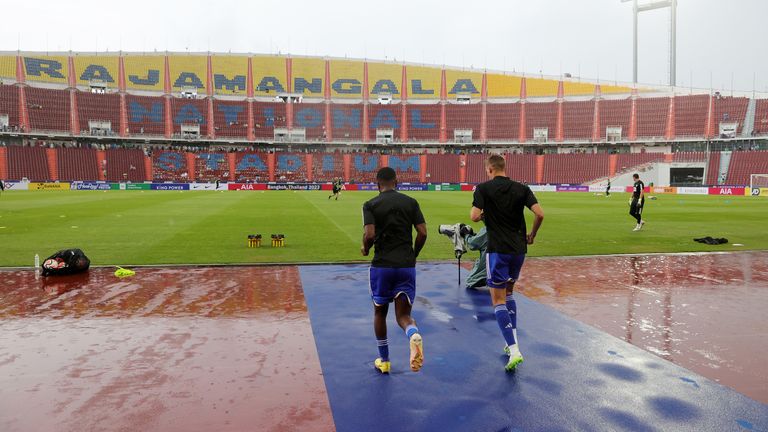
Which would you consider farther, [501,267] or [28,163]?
[28,163]

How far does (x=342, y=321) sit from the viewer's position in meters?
7.59

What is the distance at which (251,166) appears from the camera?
77.9 m

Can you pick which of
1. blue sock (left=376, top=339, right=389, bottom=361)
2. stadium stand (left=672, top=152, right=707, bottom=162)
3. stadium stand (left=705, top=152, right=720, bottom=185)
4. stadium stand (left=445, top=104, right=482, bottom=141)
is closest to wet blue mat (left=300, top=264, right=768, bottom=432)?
blue sock (left=376, top=339, right=389, bottom=361)

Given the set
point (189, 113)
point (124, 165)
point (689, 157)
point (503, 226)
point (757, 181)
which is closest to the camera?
point (503, 226)

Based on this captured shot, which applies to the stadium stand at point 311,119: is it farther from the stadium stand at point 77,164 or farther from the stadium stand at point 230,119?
the stadium stand at point 77,164

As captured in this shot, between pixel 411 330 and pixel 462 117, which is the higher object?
pixel 462 117

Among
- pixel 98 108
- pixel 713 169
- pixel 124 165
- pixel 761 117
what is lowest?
pixel 713 169

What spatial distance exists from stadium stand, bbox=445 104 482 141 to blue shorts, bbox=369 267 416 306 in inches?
3191

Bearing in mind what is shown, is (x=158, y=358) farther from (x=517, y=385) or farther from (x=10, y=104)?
(x=10, y=104)

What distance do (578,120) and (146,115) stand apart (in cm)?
6645

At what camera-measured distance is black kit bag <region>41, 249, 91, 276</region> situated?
10773 millimetres

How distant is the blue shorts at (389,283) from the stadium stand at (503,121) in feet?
266

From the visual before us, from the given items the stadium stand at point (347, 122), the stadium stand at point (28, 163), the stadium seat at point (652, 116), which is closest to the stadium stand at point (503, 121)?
the stadium seat at point (652, 116)

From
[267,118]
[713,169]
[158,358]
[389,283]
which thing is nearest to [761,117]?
[713,169]
